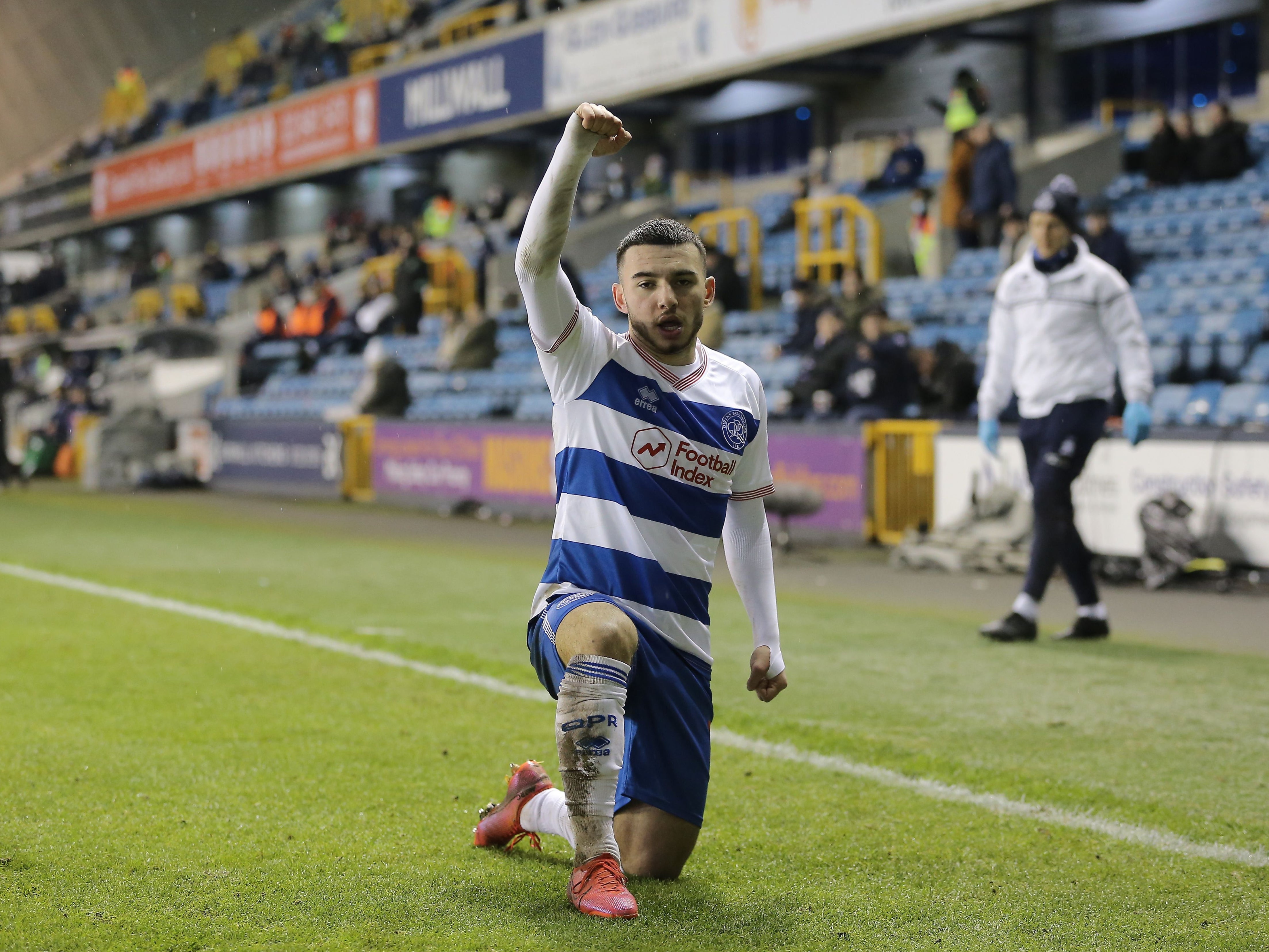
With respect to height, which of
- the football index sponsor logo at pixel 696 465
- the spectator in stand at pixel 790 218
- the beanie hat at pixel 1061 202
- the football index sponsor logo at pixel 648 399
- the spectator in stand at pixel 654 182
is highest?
the spectator in stand at pixel 654 182

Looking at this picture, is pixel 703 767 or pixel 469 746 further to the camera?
pixel 469 746

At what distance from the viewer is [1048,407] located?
768 centimetres

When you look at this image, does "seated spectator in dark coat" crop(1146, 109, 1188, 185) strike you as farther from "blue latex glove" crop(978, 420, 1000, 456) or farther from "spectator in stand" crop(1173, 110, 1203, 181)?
"blue latex glove" crop(978, 420, 1000, 456)

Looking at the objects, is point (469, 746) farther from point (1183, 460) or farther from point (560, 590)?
point (1183, 460)

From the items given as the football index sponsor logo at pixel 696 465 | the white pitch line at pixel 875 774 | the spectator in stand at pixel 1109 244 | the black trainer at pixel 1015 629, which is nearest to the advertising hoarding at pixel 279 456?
the spectator in stand at pixel 1109 244

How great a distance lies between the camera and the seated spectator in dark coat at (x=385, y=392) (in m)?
19.7

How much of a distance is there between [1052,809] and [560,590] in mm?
1763

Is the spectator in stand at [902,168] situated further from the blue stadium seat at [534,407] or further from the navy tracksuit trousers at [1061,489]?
the navy tracksuit trousers at [1061,489]

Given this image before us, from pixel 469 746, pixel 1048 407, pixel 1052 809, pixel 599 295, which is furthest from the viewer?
pixel 599 295

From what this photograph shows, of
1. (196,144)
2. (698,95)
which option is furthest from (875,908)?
(196,144)

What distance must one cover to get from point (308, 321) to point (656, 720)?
26.2 m

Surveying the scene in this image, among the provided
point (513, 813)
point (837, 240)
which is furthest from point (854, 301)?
point (513, 813)

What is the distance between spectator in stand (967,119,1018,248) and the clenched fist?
13.8 metres

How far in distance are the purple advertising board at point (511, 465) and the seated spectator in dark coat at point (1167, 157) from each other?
658 cm
